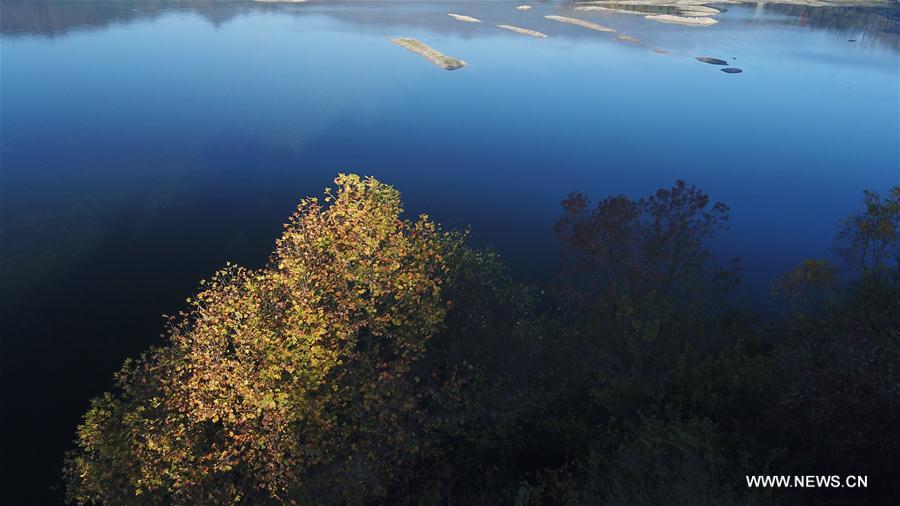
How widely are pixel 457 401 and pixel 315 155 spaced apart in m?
64.2

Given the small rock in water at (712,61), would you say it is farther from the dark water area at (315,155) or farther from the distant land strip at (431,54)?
the distant land strip at (431,54)

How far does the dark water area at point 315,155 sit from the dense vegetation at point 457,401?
17.7m

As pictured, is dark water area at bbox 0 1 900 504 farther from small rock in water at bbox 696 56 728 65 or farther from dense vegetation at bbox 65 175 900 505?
dense vegetation at bbox 65 175 900 505

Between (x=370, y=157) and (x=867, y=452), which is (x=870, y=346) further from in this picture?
(x=370, y=157)

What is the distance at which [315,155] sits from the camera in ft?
292

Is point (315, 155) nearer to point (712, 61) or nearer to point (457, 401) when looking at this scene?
point (457, 401)

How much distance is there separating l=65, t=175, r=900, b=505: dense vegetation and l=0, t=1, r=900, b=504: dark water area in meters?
17.7

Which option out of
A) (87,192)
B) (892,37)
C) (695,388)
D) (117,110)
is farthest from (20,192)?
(892,37)

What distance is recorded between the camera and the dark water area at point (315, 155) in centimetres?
5594

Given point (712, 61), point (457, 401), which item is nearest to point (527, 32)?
point (712, 61)

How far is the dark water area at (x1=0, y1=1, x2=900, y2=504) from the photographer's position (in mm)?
55938

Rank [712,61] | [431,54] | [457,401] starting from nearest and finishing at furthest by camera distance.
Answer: [457,401]
[712,61]
[431,54]

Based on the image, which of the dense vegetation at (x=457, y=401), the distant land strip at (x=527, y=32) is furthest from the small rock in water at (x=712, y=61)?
the dense vegetation at (x=457, y=401)

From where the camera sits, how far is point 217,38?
557 feet
